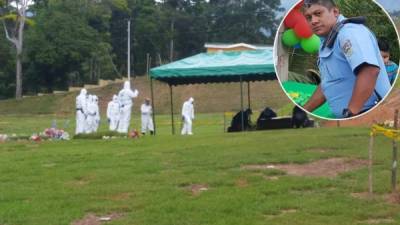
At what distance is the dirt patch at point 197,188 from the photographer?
944 centimetres

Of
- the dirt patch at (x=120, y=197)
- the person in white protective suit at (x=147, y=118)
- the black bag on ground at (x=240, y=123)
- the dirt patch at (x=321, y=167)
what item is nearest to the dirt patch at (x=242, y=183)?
the dirt patch at (x=321, y=167)

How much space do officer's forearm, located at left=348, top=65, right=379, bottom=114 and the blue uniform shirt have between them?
26mm

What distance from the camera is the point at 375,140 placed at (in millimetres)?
14695

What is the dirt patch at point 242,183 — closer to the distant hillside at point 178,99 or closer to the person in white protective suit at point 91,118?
the person in white protective suit at point 91,118

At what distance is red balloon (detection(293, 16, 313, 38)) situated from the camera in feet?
11.8

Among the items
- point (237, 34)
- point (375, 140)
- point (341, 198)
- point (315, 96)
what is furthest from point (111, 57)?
point (315, 96)

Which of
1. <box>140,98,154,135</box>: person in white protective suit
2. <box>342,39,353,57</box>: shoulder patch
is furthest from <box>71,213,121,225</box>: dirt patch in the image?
<box>140,98,154,135</box>: person in white protective suit

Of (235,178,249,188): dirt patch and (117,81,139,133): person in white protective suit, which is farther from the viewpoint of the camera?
(117,81,139,133): person in white protective suit

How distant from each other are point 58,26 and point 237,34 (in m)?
19.9

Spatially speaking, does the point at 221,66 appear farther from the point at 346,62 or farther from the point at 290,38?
the point at 346,62

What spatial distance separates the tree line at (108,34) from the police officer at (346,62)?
62.2m

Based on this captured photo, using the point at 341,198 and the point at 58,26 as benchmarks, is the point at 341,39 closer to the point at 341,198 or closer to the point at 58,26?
the point at 341,198

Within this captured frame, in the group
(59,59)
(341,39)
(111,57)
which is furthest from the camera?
(111,57)

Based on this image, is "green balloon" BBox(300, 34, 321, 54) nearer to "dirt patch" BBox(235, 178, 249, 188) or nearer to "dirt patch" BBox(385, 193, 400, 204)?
"dirt patch" BBox(385, 193, 400, 204)
